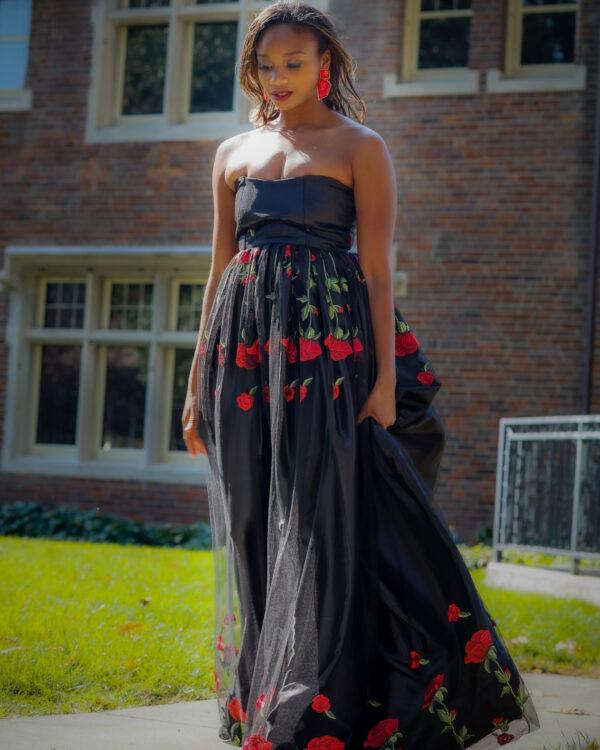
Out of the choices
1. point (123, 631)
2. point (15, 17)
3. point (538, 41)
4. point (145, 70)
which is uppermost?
point (15, 17)

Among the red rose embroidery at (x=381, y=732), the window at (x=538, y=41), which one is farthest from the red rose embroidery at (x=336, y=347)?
the window at (x=538, y=41)

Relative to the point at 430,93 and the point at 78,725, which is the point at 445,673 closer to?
the point at 78,725

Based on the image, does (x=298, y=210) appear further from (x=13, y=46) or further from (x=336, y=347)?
(x=13, y=46)

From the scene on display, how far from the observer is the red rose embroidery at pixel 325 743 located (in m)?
2.42

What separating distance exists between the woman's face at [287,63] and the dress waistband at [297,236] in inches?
13.1

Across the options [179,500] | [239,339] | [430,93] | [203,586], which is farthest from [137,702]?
[430,93]

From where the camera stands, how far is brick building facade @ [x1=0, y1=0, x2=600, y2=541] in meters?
9.12

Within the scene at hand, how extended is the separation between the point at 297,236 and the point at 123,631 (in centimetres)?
223

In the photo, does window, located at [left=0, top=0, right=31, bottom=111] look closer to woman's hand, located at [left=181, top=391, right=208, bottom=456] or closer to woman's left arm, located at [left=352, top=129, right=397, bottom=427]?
woman's hand, located at [left=181, top=391, right=208, bottom=456]

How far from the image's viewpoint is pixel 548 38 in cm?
942

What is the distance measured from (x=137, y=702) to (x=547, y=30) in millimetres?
8061

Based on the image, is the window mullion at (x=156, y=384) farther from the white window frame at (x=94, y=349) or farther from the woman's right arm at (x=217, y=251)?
the woman's right arm at (x=217, y=251)

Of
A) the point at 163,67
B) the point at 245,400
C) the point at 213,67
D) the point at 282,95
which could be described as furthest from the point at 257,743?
the point at 163,67

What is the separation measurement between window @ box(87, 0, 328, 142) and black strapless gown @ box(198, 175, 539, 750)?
752 centimetres
